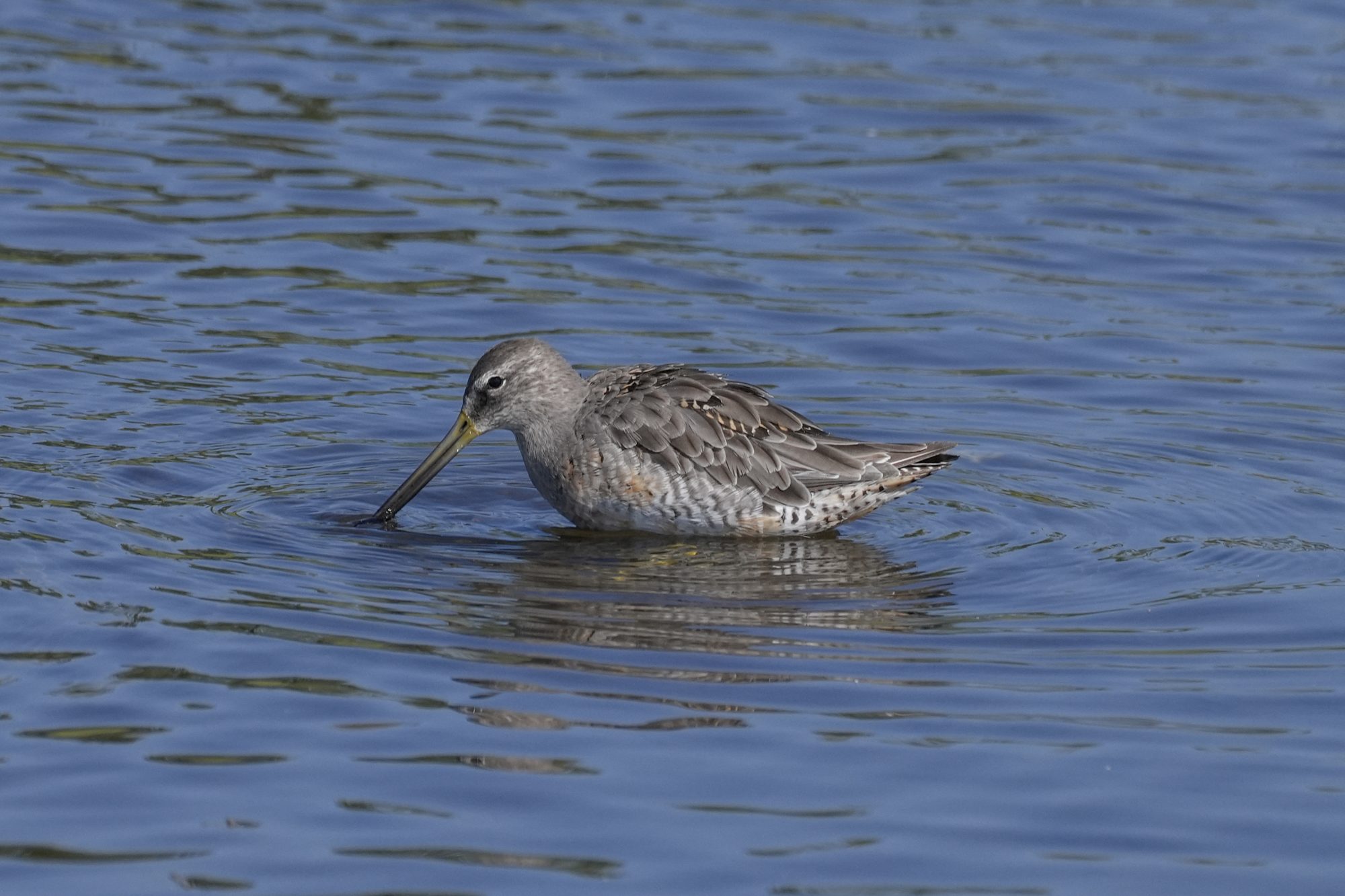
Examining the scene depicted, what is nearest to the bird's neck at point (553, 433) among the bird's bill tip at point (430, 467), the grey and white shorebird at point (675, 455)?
the grey and white shorebird at point (675, 455)

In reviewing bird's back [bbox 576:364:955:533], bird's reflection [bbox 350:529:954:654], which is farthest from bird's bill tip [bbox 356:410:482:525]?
bird's back [bbox 576:364:955:533]

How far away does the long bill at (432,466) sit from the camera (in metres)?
9.86

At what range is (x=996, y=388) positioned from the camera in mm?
11883

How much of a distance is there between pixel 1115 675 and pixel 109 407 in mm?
5478

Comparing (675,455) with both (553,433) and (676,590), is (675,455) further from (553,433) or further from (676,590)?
(676,590)

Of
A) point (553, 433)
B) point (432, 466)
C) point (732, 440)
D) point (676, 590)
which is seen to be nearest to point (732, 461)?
point (732, 440)

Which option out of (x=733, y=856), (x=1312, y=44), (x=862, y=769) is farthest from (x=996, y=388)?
(x=1312, y=44)

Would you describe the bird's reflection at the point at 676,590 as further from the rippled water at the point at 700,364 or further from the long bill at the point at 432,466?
the long bill at the point at 432,466

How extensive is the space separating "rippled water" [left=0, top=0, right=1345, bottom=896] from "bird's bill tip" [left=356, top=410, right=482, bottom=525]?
0.41 feet

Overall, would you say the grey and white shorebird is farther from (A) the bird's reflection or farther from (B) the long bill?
(A) the bird's reflection

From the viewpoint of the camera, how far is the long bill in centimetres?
986

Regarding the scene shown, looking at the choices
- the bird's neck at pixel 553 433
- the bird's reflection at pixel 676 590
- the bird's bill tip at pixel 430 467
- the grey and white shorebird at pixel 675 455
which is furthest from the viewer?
the bird's neck at pixel 553 433

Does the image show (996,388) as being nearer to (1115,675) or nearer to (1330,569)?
(1330,569)

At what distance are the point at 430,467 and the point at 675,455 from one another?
115cm
